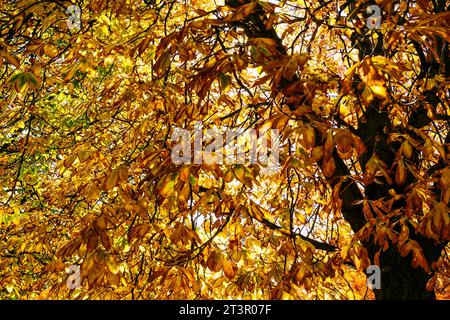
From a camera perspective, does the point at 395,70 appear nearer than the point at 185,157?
Yes

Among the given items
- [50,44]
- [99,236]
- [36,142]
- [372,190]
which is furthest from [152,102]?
[372,190]

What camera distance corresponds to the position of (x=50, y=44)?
124 inches

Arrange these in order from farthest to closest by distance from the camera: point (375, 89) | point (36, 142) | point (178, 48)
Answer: point (36, 142) → point (178, 48) → point (375, 89)

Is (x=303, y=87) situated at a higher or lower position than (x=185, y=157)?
higher

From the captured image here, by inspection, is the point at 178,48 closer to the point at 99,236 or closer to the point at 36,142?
the point at 99,236

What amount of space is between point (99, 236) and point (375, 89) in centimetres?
166

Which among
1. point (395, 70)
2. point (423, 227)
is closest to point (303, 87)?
point (395, 70)

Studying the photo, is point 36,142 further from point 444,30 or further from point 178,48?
point 444,30

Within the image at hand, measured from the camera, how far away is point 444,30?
2.52m
